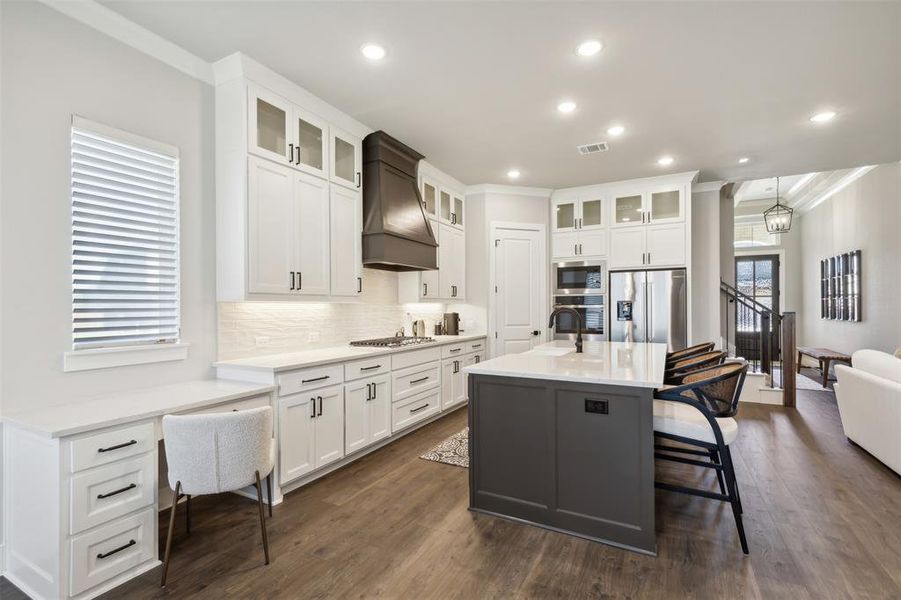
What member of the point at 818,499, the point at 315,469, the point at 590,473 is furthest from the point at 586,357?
the point at 315,469

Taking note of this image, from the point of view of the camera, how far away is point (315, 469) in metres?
3.06

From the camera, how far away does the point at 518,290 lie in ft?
19.3

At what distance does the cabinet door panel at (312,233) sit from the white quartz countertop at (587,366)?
4.98ft

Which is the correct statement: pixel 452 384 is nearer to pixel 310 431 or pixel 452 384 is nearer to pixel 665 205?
pixel 310 431

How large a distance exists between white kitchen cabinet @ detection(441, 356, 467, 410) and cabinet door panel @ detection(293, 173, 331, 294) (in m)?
1.83

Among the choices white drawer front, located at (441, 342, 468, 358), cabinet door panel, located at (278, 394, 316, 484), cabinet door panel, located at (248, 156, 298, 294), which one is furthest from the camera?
white drawer front, located at (441, 342, 468, 358)

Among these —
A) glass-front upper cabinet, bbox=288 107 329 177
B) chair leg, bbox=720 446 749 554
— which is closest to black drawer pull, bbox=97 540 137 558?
glass-front upper cabinet, bbox=288 107 329 177

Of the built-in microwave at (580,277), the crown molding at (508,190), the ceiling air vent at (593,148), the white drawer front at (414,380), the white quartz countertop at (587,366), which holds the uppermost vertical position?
the ceiling air vent at (593,148)

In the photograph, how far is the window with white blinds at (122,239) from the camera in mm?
2350

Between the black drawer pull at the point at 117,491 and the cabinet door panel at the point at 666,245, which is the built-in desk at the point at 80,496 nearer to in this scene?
the black drawer pull at the point at 117,491

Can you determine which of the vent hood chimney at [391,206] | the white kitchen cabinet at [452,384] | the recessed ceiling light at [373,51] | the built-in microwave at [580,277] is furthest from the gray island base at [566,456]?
the built-in microwave at [580,277]

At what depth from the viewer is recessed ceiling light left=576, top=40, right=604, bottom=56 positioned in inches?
106

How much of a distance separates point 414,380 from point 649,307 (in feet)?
10.6

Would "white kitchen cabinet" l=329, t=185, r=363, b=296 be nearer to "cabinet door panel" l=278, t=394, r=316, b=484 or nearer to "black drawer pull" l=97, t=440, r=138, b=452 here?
"cabinet door panel" l=278, t=394, r=316, b=484
